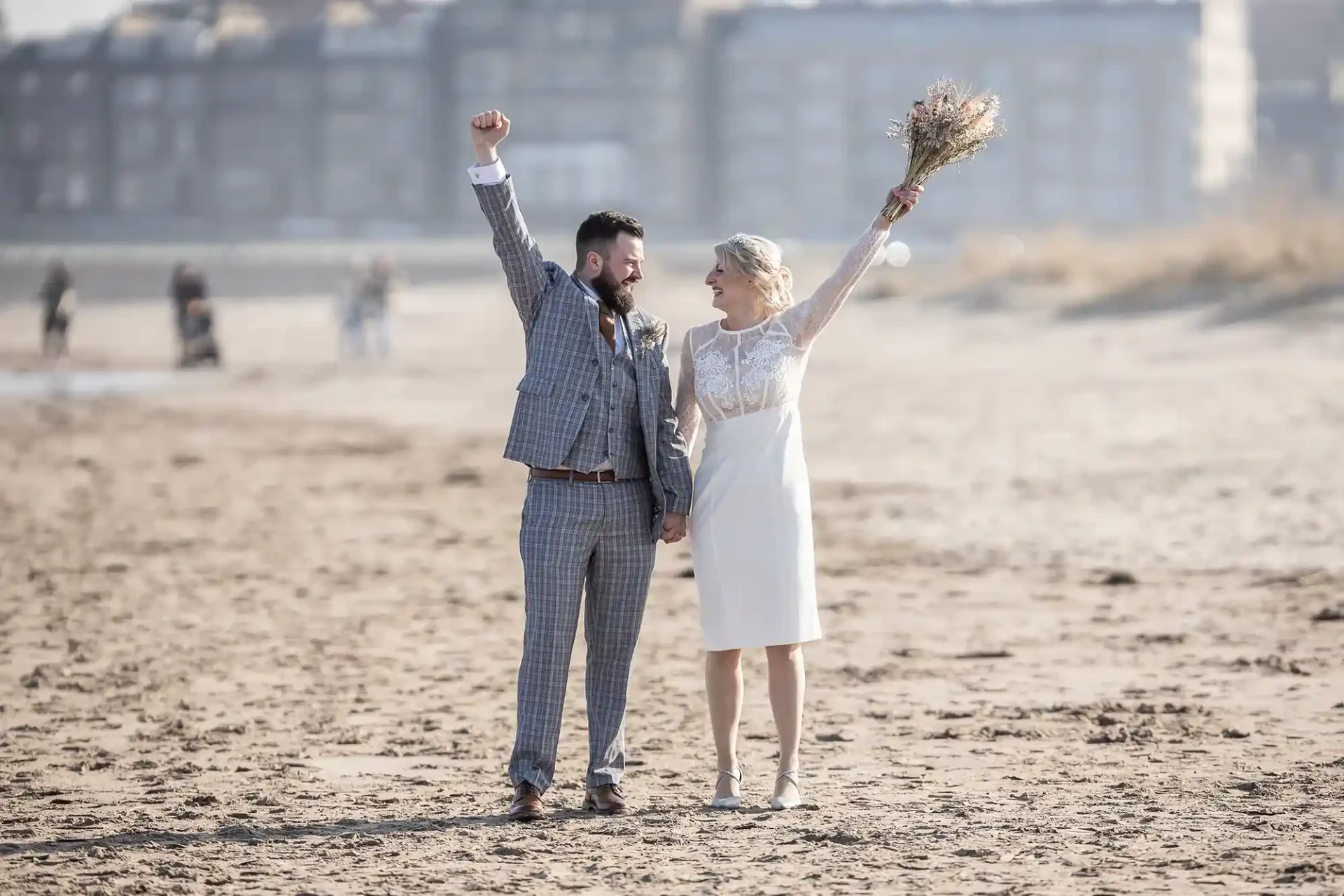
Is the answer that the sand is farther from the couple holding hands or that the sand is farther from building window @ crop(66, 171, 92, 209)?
building window @ crop(66, 171, 92, 209)

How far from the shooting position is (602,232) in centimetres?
583

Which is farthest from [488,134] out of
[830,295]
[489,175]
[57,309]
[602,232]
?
[57,309]

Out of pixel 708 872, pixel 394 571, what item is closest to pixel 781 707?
pixel 708 872

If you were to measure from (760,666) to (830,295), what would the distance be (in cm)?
349

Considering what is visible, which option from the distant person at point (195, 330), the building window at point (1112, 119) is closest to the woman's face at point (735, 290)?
the distant person at point (195, 330)

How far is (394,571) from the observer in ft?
39.6

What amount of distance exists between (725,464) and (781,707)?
0.72m

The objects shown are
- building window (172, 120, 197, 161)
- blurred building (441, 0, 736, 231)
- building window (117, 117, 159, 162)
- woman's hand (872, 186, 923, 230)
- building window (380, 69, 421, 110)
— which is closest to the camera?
woman's hand (872, 186, 923, 230)

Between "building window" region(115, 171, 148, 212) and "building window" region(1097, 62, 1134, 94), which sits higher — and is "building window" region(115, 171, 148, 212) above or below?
below

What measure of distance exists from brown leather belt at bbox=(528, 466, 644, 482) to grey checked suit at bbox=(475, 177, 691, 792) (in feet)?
0.05

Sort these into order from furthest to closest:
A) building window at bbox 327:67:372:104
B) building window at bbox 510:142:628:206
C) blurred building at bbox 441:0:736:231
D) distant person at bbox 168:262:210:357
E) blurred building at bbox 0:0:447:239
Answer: building window at bbox 327:67:372:104
blurred building at bbox 0:0:447:239
building window at bbox 510:142:628:206
blurred building at bbox 441:0:736:231
distant person at bbox 168:262:210:357

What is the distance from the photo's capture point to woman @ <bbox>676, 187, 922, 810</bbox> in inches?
230

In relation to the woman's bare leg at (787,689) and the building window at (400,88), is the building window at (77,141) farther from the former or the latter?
the woman's bare leg at (787,689)

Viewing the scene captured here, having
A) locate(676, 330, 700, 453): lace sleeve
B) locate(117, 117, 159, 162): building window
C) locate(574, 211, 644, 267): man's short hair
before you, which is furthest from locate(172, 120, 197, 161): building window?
locate(574, 211, 644, 267): man's short hair
